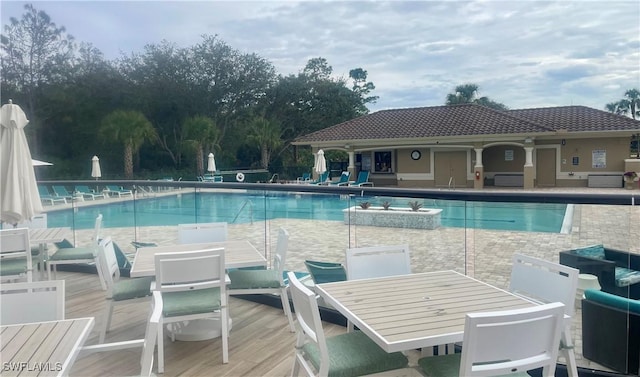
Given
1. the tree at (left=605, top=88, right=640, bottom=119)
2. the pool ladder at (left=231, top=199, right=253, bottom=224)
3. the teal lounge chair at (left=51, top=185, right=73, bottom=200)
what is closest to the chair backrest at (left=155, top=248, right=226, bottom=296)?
the pool ladder at (left=231, top=199, right=253, bottom=224)

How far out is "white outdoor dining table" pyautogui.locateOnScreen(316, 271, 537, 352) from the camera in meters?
1.76

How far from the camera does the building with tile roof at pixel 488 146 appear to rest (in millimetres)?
19266

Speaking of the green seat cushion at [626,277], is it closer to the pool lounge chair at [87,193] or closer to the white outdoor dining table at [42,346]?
the white outdoor dining table at [42,346]

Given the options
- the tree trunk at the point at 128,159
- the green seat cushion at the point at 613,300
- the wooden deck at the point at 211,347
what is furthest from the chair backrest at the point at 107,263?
the tree trunk at the point at 128,159

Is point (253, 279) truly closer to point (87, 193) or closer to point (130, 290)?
point (130, 290)

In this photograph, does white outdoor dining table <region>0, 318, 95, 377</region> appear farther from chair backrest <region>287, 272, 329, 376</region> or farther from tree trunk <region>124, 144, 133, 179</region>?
tree trunk <region>124, 144, 133, 179</region>

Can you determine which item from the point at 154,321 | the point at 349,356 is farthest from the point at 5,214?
the point at 349,356

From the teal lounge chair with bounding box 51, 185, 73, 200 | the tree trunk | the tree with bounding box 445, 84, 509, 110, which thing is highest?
the tree with bounding box 445, 84, 509, 110

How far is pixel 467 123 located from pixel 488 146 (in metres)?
1.69

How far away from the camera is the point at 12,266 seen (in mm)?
3980

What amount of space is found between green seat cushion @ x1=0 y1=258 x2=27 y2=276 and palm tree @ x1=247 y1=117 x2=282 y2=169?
80.9ft

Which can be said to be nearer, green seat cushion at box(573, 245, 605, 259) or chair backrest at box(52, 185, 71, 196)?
green seat cushion at box(573, 245, 605, 259)

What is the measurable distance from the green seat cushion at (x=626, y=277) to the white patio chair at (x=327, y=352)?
1524mm

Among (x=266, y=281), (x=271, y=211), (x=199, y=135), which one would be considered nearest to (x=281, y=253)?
(x=266, y=281)
